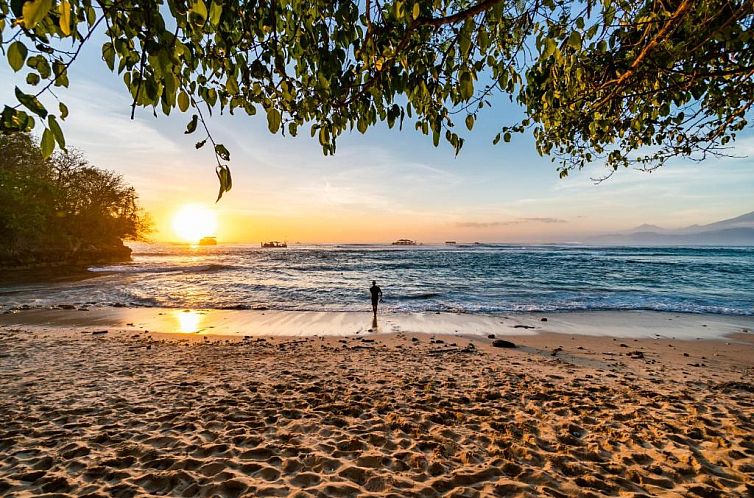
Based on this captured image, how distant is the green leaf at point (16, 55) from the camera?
149cm

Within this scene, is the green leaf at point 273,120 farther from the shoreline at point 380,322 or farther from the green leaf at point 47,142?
the shoreline at point 380,322

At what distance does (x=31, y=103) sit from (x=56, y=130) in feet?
0.41

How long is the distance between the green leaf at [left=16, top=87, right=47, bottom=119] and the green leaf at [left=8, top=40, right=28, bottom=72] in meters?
0.26

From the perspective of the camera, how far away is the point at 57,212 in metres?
42.2

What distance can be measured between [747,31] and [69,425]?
935cm

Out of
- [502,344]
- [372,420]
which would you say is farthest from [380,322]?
[372,420]

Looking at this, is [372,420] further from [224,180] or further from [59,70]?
[59,70]

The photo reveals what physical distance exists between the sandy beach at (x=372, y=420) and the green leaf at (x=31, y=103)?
3428 mm

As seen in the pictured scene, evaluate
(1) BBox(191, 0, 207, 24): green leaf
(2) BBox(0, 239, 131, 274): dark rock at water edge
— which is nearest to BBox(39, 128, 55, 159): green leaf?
(1) BBox(191, 0, 207, 24): green leaf

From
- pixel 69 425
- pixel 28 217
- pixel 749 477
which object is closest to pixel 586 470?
pixel 749 477

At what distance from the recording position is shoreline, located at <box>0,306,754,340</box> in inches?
481

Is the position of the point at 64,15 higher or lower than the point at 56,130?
higher

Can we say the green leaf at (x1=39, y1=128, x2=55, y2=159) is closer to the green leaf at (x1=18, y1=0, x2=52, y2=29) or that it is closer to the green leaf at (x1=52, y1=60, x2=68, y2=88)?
the green leaf at (x1=18, y1=0, x2=52, y2=29)

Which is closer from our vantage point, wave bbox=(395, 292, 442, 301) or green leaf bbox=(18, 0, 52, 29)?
green leaf bbox=(18, 0, 52, 29)
